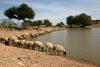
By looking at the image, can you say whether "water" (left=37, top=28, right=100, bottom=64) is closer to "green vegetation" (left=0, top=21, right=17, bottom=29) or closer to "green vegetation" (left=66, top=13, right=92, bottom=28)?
"green vegetation" (left=0, top=21, right=17, bottom=29)

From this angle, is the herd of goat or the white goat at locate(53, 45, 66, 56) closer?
the white goat at locate(53, 45, 66, 56)

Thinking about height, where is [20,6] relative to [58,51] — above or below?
above

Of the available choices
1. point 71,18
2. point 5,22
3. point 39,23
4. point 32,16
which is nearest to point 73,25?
point 71,18

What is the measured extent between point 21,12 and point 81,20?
2338 inches

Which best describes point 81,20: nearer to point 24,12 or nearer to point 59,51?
point 24,12

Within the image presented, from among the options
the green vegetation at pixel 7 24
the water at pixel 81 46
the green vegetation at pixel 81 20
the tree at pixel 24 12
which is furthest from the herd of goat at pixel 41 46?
the green vegetation at pixel 81 20

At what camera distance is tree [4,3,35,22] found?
7069cm

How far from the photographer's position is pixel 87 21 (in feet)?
406

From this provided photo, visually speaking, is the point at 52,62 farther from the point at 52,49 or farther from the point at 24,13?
the point at 24,13

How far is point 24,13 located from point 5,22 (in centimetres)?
1010

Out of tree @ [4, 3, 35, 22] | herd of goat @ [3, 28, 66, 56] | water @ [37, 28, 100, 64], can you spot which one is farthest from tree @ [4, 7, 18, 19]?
herd of goat @ [3, 28, 66, 56]

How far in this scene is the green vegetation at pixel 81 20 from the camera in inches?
4860

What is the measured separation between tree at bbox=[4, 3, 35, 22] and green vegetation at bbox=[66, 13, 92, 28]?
55534 mm

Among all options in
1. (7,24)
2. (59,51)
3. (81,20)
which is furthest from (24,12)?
(81,20)
